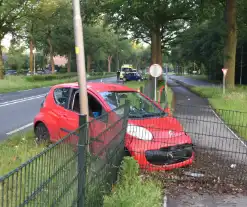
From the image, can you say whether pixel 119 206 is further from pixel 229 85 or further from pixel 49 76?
pixel 49 76

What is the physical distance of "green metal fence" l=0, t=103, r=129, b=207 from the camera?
2.49m

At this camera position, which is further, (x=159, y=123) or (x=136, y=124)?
(x=159, y=123)

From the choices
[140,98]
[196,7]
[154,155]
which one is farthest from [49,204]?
[196,7]

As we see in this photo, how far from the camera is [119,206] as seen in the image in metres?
4.48

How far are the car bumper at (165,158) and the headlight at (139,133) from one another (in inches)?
9.5

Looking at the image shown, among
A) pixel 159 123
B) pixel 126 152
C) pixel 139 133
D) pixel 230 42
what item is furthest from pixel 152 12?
pixel 126 152

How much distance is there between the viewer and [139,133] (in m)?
6.38

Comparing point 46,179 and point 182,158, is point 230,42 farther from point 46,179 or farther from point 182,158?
point 46,179

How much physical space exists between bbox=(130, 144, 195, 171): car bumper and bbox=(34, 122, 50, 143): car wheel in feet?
7.96

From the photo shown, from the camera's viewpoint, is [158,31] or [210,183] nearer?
[210,183]

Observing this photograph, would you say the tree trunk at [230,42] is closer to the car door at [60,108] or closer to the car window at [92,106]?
the car door at [60,108]

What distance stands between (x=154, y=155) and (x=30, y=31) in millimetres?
43646

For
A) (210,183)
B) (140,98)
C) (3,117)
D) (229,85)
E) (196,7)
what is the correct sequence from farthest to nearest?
(196,7) → (229,85) → (3,117) → (140,98) → (210,183)

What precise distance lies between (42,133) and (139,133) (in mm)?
2707
